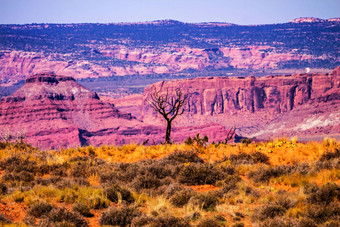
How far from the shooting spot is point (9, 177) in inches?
605

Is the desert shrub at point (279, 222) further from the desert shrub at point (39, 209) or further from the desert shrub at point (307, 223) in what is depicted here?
the desert shrub at point (39, 209)

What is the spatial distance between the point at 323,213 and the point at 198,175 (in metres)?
5.32

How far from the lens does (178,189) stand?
46.6ft

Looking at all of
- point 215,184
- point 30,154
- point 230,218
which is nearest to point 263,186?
point 215,184

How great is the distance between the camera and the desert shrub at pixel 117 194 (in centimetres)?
1340

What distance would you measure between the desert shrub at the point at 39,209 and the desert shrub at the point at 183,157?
24.3 ft

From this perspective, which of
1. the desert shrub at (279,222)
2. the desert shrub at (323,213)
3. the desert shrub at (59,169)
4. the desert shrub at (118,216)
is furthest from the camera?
the desert shrub at (59,169)

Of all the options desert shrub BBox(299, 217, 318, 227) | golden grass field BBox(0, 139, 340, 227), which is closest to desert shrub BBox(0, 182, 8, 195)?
golden grass field BBox(0, 139, 340, 227)

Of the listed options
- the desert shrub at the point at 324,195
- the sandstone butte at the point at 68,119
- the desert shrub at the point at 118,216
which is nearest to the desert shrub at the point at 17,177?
the desert shrub at the point at 118,216

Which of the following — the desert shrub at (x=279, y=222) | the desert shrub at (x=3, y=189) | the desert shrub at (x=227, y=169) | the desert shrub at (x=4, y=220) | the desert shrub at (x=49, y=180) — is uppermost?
the desert shrub at (x=4, y=220)

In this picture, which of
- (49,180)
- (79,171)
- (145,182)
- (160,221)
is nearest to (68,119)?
(79,171)

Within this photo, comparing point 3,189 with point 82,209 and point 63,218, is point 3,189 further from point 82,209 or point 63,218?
point 63,218

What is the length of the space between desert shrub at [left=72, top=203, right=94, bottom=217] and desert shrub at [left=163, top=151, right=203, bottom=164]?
675 cm

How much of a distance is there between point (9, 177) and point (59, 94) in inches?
5470
